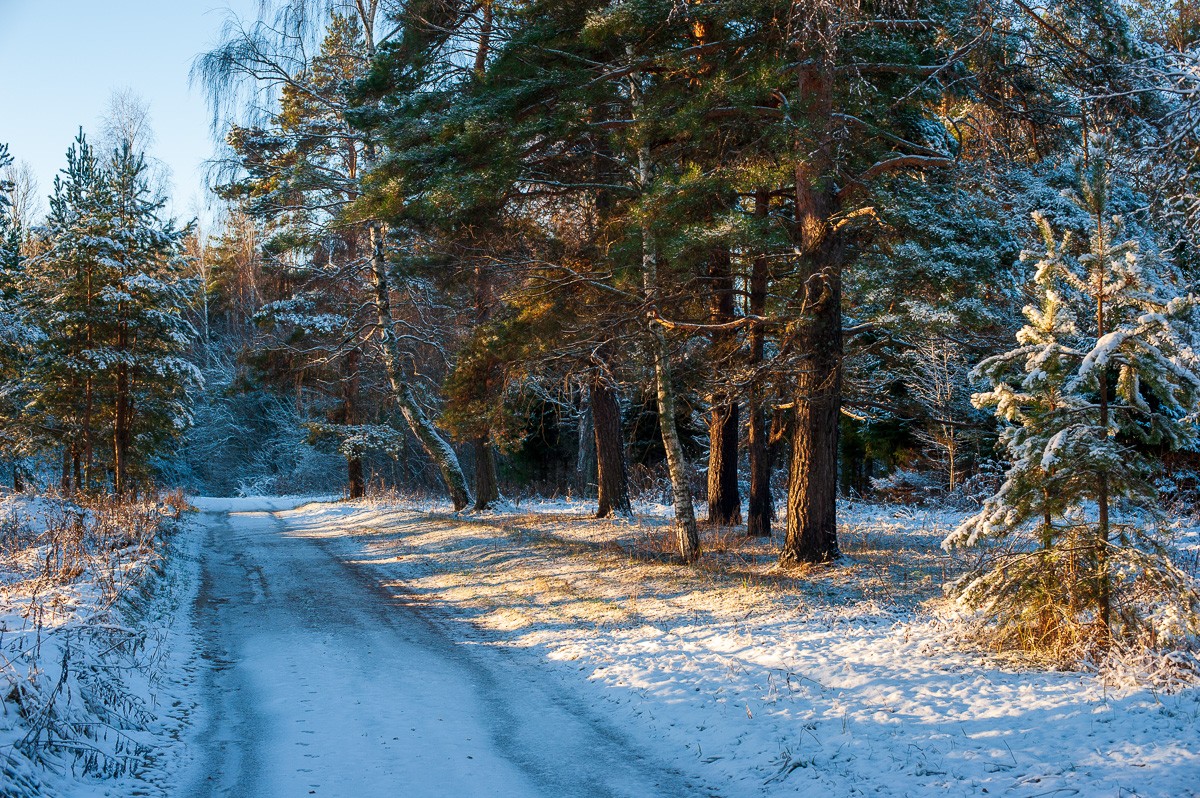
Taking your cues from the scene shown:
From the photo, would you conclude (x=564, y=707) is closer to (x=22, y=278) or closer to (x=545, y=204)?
(x=545, y=204)

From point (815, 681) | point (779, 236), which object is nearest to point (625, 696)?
point (815, 681)

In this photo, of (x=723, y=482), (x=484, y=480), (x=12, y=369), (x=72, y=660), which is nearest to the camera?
(x=72, y=660)

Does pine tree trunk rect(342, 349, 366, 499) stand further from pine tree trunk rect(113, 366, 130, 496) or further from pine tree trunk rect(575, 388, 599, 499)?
pine tree trunk rect(575, 388, 599, 499)

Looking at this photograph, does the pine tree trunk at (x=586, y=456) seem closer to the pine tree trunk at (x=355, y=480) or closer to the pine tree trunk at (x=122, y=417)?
the pine tree trunk at (x=355, y=480)

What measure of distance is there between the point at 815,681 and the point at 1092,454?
2.80 m

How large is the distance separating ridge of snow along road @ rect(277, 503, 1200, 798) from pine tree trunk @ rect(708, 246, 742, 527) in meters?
2.14

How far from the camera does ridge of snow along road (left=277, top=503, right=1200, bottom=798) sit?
5031 mm

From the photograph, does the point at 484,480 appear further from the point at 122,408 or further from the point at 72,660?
the point at 72,660

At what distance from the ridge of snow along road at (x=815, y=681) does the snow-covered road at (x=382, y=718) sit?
0.46 m

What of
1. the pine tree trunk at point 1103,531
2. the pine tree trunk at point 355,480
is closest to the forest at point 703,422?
the pine tree trunk at point 1103,531

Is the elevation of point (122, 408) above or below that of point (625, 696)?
above

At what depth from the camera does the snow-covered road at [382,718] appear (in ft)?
18.1

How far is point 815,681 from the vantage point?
6.84 m

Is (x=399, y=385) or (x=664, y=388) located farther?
(x=399, y=385)
